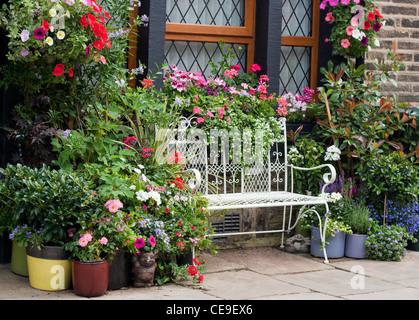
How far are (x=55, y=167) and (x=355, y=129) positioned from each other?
2962mm

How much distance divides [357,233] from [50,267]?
2.91 metres

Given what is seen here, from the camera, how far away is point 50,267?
4715 mm

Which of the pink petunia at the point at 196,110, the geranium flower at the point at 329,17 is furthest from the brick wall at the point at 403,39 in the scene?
the pink petunia at the point at 196,110

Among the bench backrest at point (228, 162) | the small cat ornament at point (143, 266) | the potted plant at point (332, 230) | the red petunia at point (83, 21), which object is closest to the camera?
the small cat ornament at point (143, 266)

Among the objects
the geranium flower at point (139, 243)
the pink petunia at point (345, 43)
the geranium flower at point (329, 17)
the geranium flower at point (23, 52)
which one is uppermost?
the geranium flower at point (329, 17)

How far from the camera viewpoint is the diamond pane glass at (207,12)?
21.1 ft

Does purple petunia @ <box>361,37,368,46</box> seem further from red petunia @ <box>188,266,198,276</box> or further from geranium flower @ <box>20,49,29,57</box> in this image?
geranium flower @ <box>20,49,29,57</box>

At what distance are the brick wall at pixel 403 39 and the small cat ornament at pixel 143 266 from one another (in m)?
3.53

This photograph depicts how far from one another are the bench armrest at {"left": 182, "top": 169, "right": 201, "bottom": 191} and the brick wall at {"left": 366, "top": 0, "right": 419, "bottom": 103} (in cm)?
263

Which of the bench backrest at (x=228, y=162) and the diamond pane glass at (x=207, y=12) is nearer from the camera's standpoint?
the bench backrest at (x=228, y=162)

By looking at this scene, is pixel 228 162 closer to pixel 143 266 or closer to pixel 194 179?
pixel 194 179

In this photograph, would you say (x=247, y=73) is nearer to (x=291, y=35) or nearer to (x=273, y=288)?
(x=291, y=35)

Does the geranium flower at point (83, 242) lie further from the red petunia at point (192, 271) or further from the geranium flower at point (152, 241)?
the red petunia at point (192, 271)

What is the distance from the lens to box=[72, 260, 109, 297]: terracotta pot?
15.0ft
